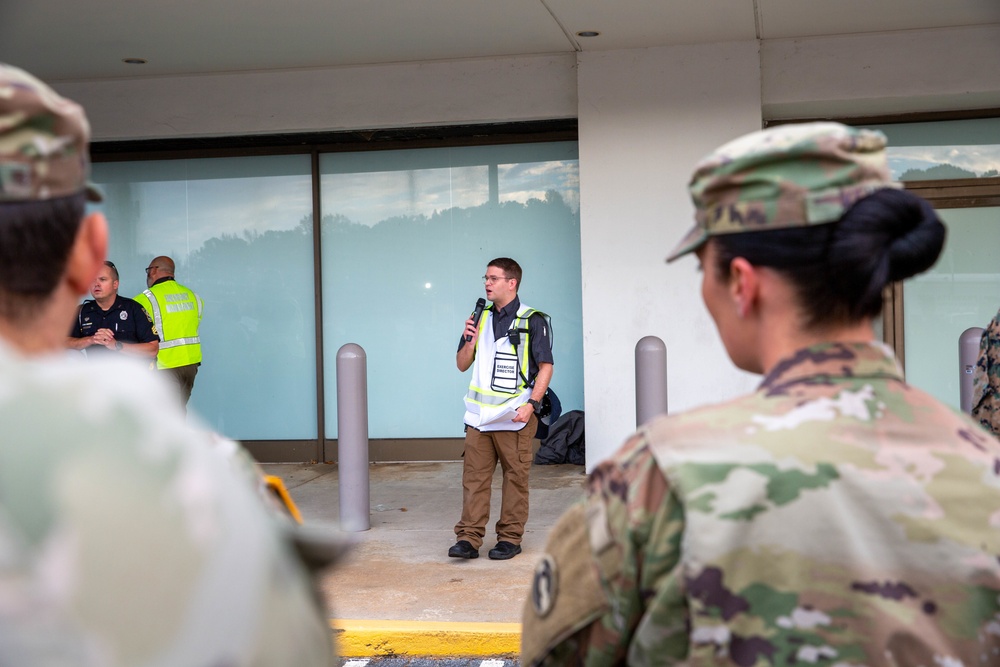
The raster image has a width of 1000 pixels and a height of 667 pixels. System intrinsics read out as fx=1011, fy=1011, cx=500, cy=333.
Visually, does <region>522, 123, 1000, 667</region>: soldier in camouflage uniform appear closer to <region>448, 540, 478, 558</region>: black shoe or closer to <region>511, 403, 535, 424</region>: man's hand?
<region>511, 403, 535, 424</region>: man's hand

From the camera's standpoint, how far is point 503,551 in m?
6.44

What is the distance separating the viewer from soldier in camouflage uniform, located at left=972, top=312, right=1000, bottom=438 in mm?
3986

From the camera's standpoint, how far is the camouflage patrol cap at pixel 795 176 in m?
1.37

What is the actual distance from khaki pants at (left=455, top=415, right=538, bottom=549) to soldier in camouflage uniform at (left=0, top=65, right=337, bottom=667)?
222 inches

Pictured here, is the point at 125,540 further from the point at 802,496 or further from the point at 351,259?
the point at 351,259

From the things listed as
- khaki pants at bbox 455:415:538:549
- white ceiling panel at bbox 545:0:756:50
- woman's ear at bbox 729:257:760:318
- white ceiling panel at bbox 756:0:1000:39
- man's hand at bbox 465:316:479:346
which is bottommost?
khaki pants at bbox 455:415:538:549

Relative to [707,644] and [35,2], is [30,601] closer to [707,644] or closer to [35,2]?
[707,644]

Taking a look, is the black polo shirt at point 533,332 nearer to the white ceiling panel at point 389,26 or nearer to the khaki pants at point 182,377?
the white ceiling panel at point 389,26

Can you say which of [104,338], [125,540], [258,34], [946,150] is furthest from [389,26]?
[125,540]

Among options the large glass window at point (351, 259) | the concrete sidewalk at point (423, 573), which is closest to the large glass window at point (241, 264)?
the large glass window at point (351, 259)

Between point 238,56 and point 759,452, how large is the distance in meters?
8.87

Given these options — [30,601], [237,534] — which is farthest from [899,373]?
[30,601]

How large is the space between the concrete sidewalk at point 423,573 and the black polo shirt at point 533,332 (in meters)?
1.22

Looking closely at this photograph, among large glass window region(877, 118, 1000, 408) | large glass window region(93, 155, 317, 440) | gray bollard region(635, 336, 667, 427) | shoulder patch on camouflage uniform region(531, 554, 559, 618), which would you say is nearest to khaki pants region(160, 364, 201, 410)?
large glass window region(93, 155, 317, 440)
